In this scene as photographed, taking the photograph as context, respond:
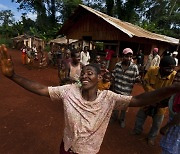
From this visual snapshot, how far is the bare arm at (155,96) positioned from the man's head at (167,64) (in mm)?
1534

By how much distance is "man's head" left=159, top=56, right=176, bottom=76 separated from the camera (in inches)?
117

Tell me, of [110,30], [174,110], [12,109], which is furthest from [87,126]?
[110,30]

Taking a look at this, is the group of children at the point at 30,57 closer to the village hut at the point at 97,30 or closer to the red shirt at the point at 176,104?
the village hut at the point at 97,30

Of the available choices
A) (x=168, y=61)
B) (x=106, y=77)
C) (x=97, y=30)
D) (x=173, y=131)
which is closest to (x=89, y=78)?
(x=173, y=131)

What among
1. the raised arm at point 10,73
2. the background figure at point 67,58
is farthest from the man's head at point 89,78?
the background figure at point 67,58

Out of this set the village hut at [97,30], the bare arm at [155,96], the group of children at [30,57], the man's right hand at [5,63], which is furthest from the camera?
the group of children at [30,57]

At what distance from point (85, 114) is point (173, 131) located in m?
1.27

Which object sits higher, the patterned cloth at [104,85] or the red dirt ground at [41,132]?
the patterned cloth at [104,85]

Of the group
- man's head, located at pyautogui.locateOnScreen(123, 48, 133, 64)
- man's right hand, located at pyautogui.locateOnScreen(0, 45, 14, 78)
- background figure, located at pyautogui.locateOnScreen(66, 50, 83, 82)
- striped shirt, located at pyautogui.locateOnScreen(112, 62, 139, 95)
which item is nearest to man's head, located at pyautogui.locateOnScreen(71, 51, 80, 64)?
background figure, located at pyautogui.locateOnScreen(66, 50, 83, 82)

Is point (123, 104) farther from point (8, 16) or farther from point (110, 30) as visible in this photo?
point (8, 16)

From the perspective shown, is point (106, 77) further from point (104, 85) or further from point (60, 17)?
point (60, 17)

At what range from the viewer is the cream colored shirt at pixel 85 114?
1717 millimetres

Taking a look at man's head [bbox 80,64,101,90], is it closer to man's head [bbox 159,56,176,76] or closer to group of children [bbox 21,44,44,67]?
man's head [bbox 159,56,176,76]

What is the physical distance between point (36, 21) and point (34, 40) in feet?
34.7
